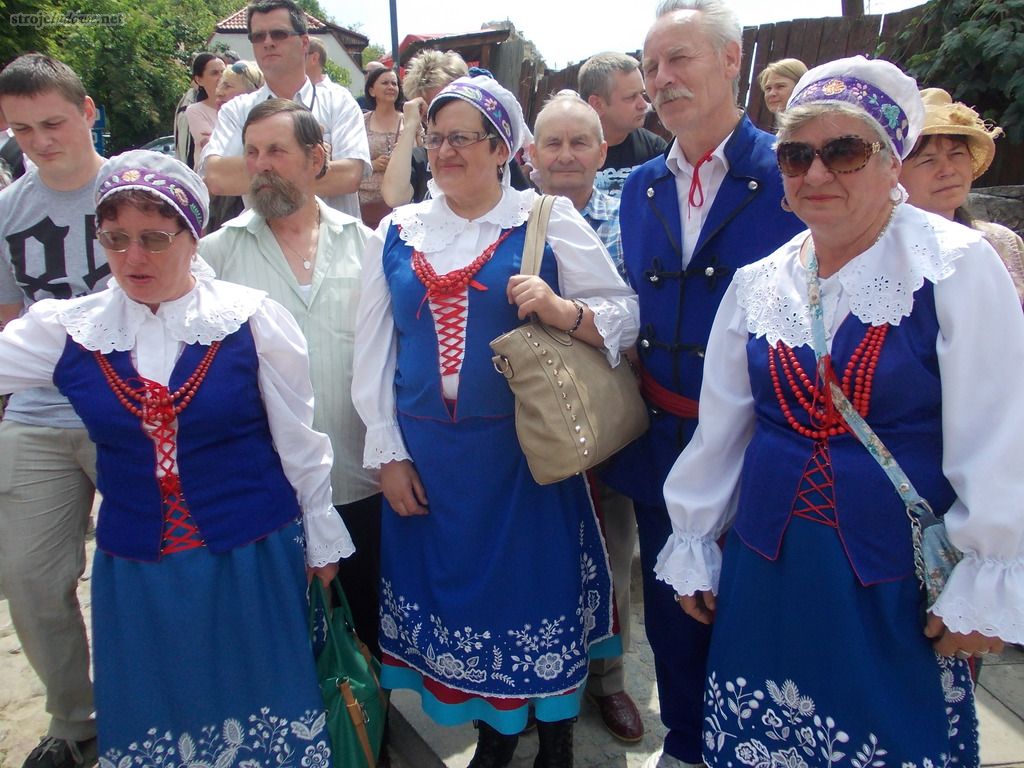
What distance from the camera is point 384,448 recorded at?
7.70 feet

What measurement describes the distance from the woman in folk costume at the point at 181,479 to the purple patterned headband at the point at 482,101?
0.78m

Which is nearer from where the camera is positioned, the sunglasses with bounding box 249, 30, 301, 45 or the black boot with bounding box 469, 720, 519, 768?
the black boot with bounding box 469, 720, 519, 768

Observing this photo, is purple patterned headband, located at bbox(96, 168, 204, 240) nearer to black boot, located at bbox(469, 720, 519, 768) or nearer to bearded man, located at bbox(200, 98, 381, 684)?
bearded man, located at bbox(200, 98, 381, 684)

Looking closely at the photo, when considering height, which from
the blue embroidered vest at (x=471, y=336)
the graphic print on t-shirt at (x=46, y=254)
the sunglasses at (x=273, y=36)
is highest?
the sunglasses at (x=273, y=36)

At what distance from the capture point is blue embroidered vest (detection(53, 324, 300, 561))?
200 cm

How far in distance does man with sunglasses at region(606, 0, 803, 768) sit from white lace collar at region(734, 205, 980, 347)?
35 cm

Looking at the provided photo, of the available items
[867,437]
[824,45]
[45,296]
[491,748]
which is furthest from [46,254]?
[824,45]

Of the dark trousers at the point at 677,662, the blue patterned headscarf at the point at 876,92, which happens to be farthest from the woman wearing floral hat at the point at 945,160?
the dark trousers at the point at 677,662

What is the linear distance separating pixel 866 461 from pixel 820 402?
0.51 ft

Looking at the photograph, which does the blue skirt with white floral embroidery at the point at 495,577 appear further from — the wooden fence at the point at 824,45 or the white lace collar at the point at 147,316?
the wooden fence at the point at 824,45

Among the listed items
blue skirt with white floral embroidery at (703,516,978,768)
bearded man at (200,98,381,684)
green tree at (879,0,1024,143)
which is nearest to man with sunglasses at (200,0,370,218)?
bearded man at (200,98,381,684)

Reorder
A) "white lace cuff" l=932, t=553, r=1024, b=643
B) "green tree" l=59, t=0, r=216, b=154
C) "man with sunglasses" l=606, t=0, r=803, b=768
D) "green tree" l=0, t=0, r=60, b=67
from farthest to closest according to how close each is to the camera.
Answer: "green tree" l=59, t=0, r=216, b=154
"green tree" l=0, t=0, r=60, b=67
"man with sunglasses" l=606, t=0, r=803, b=768
"white lace cuff" l=932, t=553, r=1024, b=643

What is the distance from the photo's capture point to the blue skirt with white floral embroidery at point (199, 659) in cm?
206

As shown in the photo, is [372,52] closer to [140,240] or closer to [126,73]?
[126,73]
